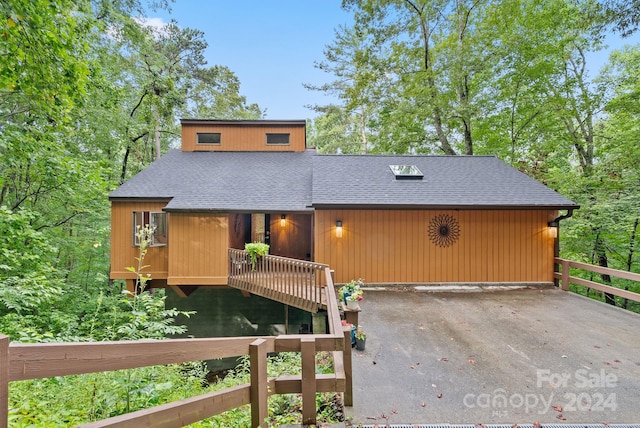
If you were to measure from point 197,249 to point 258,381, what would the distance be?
6201 mm

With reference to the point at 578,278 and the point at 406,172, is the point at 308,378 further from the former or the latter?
the point at 578,278

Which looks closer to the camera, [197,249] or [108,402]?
[108,402]

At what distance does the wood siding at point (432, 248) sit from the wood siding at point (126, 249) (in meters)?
4.53

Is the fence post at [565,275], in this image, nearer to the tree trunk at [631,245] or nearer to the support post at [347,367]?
the tree trunk at [631,245]

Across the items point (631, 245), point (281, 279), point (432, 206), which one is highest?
point (432, 206)

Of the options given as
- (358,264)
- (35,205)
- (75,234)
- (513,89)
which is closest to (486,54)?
(513,89)

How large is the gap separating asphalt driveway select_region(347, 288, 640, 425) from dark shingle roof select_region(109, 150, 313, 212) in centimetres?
422

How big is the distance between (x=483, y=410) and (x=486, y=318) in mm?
2817

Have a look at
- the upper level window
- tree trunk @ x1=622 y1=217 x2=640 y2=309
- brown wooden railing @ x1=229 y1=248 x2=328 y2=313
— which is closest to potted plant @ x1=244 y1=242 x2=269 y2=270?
brown wooden railing @ x1=229 y1=248 x2=328 y2=313

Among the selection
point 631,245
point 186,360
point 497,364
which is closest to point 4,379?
point 186,360

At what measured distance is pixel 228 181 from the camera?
28.9ft

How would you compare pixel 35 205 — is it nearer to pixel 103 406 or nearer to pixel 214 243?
pixel 214 243

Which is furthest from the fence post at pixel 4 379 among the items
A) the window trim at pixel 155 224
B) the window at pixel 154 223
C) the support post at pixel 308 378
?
the window at pixel 154 223

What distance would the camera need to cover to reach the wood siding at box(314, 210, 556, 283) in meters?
7.31
